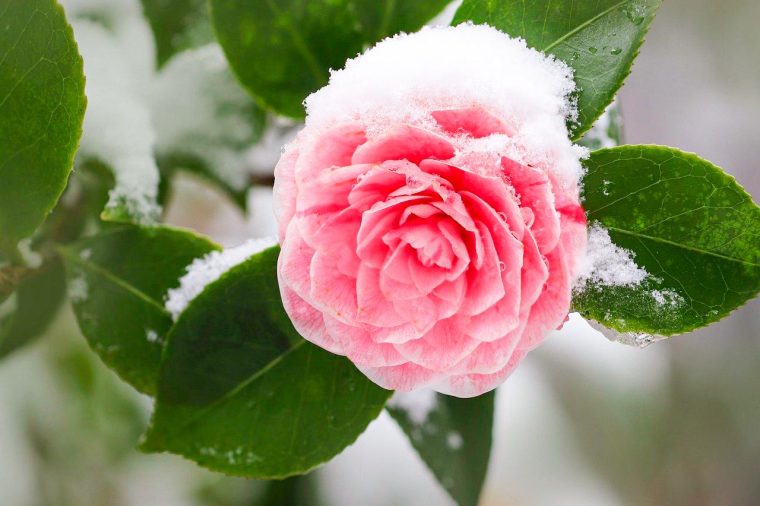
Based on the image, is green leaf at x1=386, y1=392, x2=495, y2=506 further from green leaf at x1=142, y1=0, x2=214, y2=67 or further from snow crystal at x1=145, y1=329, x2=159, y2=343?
green leaf at x1=142, y1=0, x2=214, y2=67

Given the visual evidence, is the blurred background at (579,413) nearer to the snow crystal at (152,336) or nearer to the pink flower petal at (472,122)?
the snow crystal at (152,336)

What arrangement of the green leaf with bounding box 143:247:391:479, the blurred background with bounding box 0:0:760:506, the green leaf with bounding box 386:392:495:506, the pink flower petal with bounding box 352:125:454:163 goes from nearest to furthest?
the pink flower petal with bounding box 352:125:454:163, the green leaf with bounding box 143:247:391:479, the green leaf with bounding box 386:392:495:506, the blurred background with bounding box 0:0:760:506

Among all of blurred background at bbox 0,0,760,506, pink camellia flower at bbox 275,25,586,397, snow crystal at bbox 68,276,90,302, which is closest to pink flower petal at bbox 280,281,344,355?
pink camellia flower at bbox 275,25,586,397

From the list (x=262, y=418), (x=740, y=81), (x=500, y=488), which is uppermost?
(x=262, y=418)

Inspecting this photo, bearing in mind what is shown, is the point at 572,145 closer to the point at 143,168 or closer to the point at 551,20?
the point at 551,20

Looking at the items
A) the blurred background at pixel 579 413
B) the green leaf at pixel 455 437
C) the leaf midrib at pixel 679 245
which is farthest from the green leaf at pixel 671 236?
the blurred background at pixel 579 413

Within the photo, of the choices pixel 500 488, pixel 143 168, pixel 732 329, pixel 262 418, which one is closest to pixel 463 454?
pixel 262 418
